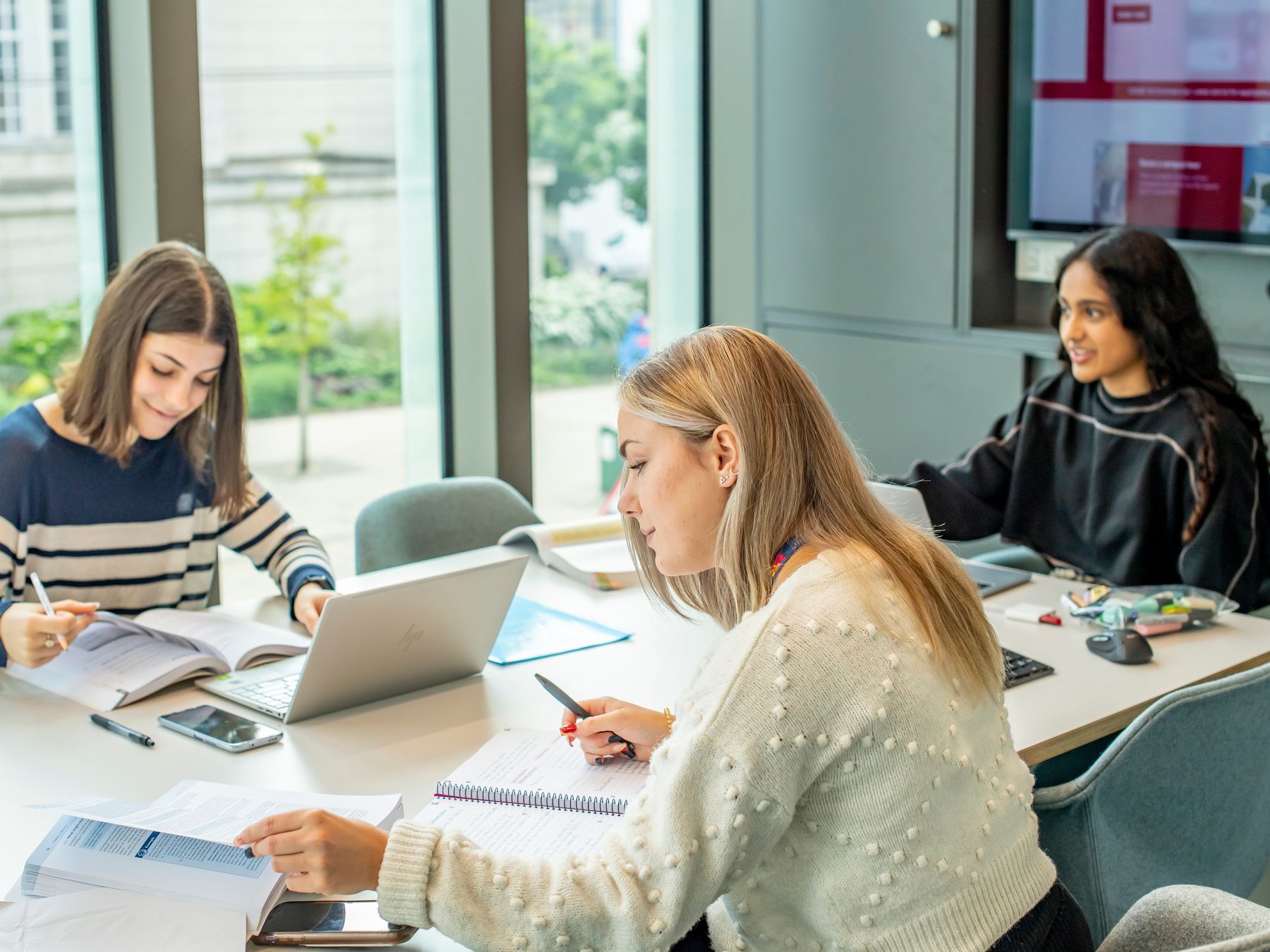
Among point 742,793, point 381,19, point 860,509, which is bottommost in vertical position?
point 742,793

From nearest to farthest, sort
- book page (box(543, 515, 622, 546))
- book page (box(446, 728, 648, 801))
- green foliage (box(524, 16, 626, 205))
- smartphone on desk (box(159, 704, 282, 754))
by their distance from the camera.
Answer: book page (box(446, 728, 648, 801))
smartphone on desk (box(159, 704, 282, 754))
book page (box(543, 515, 622, 546))
green foliage (box(524, 16, 626, 205))

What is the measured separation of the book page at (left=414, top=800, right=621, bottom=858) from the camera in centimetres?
143

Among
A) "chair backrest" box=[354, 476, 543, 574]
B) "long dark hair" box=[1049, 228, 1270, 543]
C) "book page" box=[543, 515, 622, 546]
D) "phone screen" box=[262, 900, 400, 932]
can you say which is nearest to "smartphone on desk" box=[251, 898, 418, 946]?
"phone screen" box=[262, 900, 400, 932]

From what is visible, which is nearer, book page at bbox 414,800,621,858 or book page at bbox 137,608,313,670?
book page at bbox 414,800,621,858

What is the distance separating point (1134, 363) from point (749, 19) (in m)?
1.86

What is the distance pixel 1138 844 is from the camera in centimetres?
171

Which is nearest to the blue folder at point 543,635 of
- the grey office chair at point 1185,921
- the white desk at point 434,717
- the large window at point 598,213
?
the white desk at point 434,717

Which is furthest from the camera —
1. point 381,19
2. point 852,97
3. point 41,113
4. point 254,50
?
point 852,97

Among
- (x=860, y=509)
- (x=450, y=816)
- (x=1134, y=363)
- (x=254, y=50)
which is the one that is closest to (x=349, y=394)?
(x=254, y=50)

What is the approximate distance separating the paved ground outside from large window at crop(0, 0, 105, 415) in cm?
55

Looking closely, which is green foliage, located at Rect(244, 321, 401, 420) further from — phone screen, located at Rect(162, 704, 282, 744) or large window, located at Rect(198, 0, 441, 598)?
phone screen, located at Rect(162, 704, 282, 744)

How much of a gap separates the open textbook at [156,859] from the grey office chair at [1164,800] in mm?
961

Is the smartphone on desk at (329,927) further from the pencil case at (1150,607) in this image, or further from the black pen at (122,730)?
the pencil case at (1150,607)

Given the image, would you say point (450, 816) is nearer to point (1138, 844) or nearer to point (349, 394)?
point (1138, 844)
